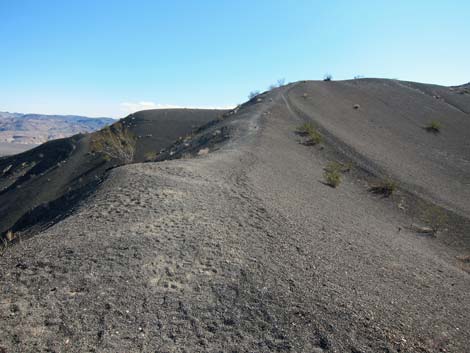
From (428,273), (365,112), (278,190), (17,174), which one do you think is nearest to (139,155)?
(17,174)

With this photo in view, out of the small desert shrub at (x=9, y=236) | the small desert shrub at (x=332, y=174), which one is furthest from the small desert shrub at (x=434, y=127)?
the small desert shrub at (x=9, y=236)

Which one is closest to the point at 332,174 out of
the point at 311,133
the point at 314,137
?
the point at 314,137

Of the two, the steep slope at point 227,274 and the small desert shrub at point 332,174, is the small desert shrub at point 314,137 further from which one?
the steep slope at point 227,274

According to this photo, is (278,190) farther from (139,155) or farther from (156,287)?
(139,155)

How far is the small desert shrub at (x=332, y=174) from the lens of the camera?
16078 millimetres

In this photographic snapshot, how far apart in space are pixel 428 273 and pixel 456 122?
89.4 feet

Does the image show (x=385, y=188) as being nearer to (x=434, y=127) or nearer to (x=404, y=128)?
(x=404, y=128)

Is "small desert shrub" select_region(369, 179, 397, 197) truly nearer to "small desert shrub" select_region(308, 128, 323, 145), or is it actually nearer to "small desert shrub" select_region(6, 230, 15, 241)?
"small desert shrub" select_region(308, 128, 323, 145)

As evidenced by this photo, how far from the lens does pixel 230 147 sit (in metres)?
17.9

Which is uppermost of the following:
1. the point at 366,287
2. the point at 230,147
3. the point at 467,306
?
the point at 230,147

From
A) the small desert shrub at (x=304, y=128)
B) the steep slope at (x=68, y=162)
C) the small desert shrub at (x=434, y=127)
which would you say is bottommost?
the steep slope at (x=68, y=162)

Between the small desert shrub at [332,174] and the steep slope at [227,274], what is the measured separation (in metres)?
2.05

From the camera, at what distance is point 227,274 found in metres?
6.77

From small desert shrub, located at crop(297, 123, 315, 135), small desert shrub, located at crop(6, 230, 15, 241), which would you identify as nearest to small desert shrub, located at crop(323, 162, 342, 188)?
small desert shrub, located at crop(297, 123, 315, 135)
